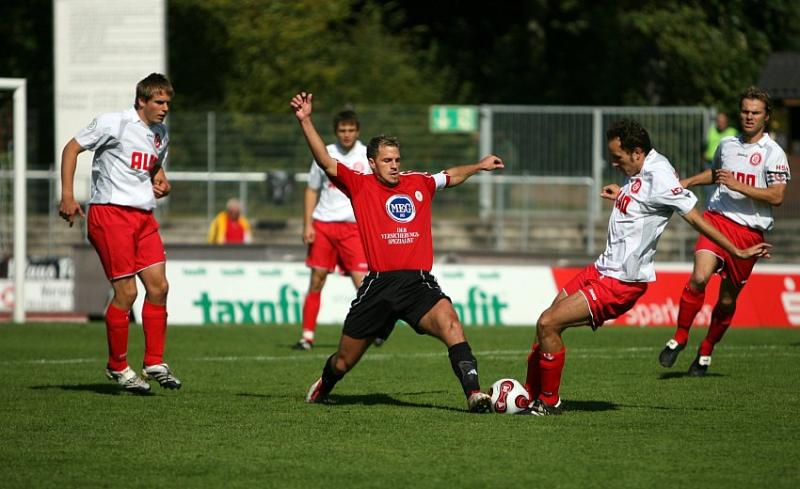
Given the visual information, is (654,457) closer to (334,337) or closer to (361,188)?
(361,188)

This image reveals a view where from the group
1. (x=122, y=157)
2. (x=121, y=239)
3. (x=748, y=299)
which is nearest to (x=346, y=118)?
(x=122, y=157)

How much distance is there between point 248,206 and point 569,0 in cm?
1720

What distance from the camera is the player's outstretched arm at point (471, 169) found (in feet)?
32.1

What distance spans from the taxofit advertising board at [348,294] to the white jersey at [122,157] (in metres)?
8.08

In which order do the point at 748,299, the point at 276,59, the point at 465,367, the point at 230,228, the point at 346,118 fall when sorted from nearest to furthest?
the point at 465,367 → the point at 346,118 → the point at 748,299 → the point at 230,228 → the point at 276,59

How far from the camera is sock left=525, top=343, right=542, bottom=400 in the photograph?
9.55 meters

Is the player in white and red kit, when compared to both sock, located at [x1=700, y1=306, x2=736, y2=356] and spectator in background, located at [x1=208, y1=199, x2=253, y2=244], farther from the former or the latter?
spectator in background, located at [x1=208, y1=199, x2=253, y2=244]

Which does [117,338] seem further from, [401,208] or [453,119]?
[453,119]

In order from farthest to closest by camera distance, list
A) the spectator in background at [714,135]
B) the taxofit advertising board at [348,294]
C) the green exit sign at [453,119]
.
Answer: the green exit sign at [453,119]
the spectator in background at [714,135]
the taxofit advertising board at [348,294]

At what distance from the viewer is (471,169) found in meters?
9.99

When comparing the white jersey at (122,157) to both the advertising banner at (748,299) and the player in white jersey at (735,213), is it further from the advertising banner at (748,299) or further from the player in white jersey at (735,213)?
the advertising banner at (748,299)

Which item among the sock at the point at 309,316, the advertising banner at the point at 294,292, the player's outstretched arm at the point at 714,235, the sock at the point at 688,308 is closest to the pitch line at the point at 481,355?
the sock at the point at 309,316

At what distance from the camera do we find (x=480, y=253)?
20.5 metres

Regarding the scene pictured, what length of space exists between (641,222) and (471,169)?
128 centimetres
